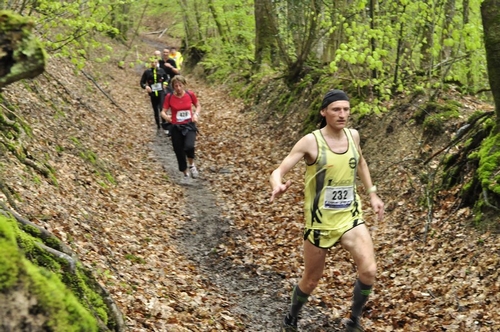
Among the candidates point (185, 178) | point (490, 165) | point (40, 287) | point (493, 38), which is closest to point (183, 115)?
point (185, 178)

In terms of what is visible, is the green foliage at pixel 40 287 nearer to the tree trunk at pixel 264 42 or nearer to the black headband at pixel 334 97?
the black headband at pixel 334 97

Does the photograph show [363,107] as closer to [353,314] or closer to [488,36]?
[488,36]

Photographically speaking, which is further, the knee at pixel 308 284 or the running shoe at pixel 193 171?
the running shoe at pixel 193 171

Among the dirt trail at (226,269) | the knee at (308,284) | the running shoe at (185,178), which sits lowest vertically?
the running shoe at (185,178)

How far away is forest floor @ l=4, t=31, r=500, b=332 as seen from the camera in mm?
6055

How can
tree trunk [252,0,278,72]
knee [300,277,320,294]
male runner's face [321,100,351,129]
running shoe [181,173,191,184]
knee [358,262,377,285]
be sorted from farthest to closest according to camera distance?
tree trunk [252,0,278,72] → running shoe [181,173,191,184] → knee [300,277,320,294] → male runner's face [321,100,351,129] → knee [358,262,377,285]

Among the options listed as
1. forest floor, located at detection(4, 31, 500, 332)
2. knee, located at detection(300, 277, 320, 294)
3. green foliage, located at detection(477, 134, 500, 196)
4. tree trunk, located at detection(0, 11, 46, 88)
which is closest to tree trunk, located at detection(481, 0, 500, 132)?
green foliage, located at detection(477, 134, 500, 196)

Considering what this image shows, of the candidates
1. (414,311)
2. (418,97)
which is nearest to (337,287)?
(414,311)

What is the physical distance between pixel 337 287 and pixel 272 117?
10.1 m

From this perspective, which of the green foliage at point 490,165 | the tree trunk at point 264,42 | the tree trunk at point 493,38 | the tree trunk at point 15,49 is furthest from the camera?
the tree trunk at point 264,42

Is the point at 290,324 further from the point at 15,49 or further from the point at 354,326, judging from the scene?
the point at 15,49

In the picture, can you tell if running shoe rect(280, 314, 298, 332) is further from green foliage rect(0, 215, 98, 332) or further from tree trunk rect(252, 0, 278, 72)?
tree trunk rect(252, 0, 278, 72)

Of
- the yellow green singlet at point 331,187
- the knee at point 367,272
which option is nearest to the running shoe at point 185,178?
the yellow green singlet at point 331,187

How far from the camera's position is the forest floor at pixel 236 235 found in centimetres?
605
